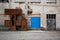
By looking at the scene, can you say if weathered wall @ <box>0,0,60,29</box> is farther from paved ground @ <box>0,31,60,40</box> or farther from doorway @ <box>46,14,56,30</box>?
paved ground @ <box>0,31,60,40</box>

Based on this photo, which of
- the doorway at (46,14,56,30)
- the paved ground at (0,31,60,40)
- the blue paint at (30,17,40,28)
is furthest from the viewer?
the doorway at (46,14,56,30)

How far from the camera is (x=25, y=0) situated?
2434 cm

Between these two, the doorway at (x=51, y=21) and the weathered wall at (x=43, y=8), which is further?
the doorway at (x=51, y=21)

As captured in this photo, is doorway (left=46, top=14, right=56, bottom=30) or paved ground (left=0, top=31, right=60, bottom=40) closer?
paved ground (left=0, top=31, right=60, bottom=40)

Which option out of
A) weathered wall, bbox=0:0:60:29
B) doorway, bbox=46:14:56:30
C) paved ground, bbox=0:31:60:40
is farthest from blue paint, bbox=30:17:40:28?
paved ground, bbox=0:31:60:40

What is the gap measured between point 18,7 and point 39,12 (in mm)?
2845

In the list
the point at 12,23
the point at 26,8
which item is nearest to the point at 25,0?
the point at 26,8

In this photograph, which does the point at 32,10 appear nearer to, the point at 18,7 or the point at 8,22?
the point at 18,7

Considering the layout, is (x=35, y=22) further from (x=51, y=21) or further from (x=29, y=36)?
(x=29, y=36)

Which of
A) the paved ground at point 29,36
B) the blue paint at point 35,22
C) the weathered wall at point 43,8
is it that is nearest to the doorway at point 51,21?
the weathered wall at point 43,8

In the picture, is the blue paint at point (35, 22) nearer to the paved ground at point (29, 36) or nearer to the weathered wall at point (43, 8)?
the weathered wall at point (43, 8)

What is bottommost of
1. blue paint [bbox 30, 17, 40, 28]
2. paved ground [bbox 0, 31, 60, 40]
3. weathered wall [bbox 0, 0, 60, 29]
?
paved ground [bbox 0, 31, 60, 40]

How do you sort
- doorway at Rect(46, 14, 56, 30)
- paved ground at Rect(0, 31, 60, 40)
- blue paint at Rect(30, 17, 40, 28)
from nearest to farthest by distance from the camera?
paved ground at Rect(0, 31, 60, 40), blue paint at Rect(30, 17, 40, 28), doorway at Rect(46, 14, 56, 30)

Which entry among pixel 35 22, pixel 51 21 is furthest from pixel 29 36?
pixel 51 21
